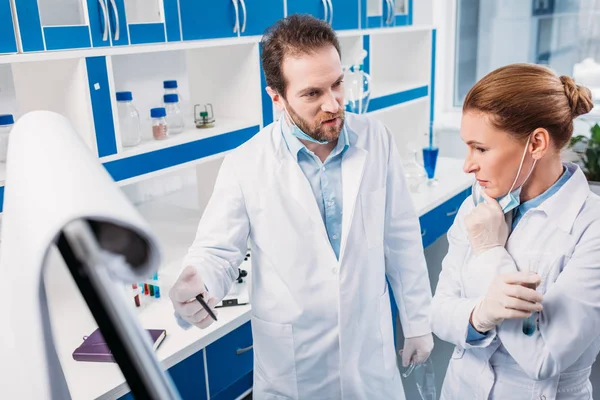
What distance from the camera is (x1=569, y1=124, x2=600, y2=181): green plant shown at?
3.11 m

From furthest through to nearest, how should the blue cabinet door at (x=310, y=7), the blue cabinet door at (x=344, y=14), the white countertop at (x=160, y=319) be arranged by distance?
the blue cabinet door at (x=344, y=14), the blue cabinet door at (x=310, y=7), the white countertop at (x=160, y=319)

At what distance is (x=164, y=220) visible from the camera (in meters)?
2.46

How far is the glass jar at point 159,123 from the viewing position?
1.92m

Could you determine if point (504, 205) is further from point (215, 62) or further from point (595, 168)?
point (595, 168)

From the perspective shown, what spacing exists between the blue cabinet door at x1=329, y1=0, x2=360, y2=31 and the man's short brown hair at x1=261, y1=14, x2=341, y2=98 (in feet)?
3.49

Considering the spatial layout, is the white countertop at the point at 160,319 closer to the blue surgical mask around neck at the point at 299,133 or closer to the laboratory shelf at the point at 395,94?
the blue surgical mask around neck at the point at 299,133

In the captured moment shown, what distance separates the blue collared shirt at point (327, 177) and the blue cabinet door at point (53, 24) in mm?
636

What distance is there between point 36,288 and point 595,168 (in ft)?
11.0

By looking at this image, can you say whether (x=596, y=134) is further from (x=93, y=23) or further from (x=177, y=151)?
(x=93, y=23)

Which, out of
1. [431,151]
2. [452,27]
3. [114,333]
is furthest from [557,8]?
[114,333]

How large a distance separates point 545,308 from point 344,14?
1.89 m

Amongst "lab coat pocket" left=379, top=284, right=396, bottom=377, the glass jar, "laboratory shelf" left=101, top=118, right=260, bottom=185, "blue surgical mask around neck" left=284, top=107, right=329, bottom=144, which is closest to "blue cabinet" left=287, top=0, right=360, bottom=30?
"laboratory shelf" left=101, top=118, right=260, bottom=185

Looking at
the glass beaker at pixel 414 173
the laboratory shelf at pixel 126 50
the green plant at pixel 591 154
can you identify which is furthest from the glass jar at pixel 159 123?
the green plant at pixel 591 154

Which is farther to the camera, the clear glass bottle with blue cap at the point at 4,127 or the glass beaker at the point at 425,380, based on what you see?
the glass beaker at the point at 425,380
